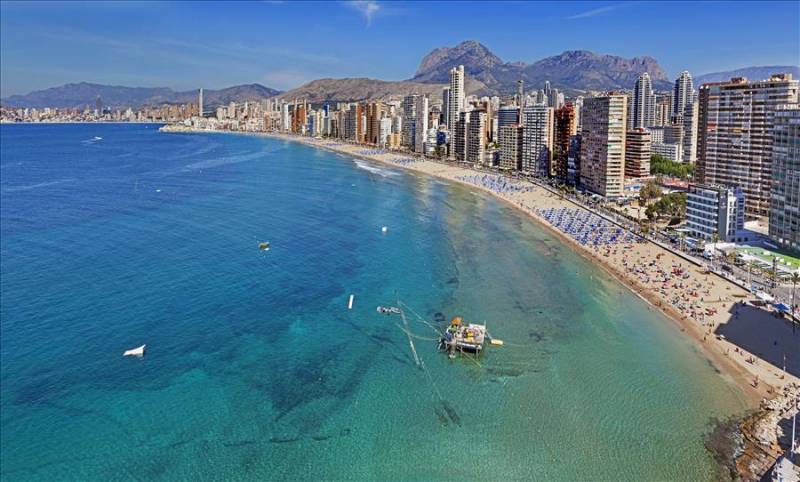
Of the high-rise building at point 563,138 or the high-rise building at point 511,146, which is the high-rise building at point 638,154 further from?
the high-rise building at point 511,146

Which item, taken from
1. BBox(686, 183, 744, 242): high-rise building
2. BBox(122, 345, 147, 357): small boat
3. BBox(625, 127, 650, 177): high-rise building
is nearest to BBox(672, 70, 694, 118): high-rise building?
BBox(625, 127, 650, 177): high-rise building

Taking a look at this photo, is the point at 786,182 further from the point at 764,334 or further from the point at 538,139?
the point at 538,139

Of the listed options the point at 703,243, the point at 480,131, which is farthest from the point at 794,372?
the point at 480,131

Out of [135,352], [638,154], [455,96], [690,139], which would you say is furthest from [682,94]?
[135,352]

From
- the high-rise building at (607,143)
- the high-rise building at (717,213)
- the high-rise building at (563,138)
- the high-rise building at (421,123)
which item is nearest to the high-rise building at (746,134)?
the high-rise building at (607,143)

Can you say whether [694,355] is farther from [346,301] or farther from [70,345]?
[70,345]

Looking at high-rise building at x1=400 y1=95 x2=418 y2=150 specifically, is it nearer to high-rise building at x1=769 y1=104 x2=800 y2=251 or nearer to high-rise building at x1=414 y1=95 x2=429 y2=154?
high-rise building at x1=414 y1=95 x2=429 y2=154
